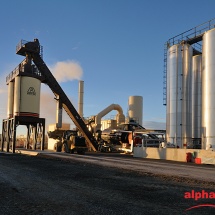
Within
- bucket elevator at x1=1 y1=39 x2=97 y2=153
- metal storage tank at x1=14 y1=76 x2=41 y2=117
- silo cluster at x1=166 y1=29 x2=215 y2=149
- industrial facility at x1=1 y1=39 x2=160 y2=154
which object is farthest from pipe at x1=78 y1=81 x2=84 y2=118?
silo cluster at x1=166 y1=29 x2=215 y2=149

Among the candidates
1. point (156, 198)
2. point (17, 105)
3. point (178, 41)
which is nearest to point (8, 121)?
point (17, 105)

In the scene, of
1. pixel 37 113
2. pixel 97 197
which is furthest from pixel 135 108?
pixel 97 197

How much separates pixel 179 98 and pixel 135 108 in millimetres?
31111

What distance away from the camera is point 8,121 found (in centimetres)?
5025

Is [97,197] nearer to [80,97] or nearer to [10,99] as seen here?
[10,99]

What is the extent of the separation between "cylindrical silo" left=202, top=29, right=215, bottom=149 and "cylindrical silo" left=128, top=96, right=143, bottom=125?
35736 millimetres

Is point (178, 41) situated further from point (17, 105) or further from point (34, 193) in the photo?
point (34, 193)

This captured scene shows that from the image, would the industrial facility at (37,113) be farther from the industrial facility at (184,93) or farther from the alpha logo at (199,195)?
the alpha logo at (199,195)

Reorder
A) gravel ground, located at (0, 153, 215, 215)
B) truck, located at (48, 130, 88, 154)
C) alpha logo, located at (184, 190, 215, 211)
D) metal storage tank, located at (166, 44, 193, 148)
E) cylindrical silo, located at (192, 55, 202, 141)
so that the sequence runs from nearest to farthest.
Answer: gravel ground, located at (0, 153, 215, 215) → alpha logo, located at (184, 190, 215, 211) → metal storage tank, located at (166, 44, 193, 148) → cylindrical silo, located at (192, 55, 202, 141) → truck, located at (48, 130, 88, 154)

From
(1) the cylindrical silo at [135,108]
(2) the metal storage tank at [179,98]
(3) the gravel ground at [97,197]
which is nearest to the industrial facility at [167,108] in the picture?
(2) the metal storage tank at [179,98]

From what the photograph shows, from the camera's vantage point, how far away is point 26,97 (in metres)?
47.6

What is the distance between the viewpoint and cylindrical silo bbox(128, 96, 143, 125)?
71.7 m

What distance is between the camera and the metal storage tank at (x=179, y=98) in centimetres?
4041

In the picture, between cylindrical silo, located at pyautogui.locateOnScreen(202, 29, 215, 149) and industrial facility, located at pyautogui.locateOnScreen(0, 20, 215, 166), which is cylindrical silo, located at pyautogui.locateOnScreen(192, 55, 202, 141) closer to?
industrial facility, located at pyautogui.locateOnScreen(0, 20, 215, 166)
